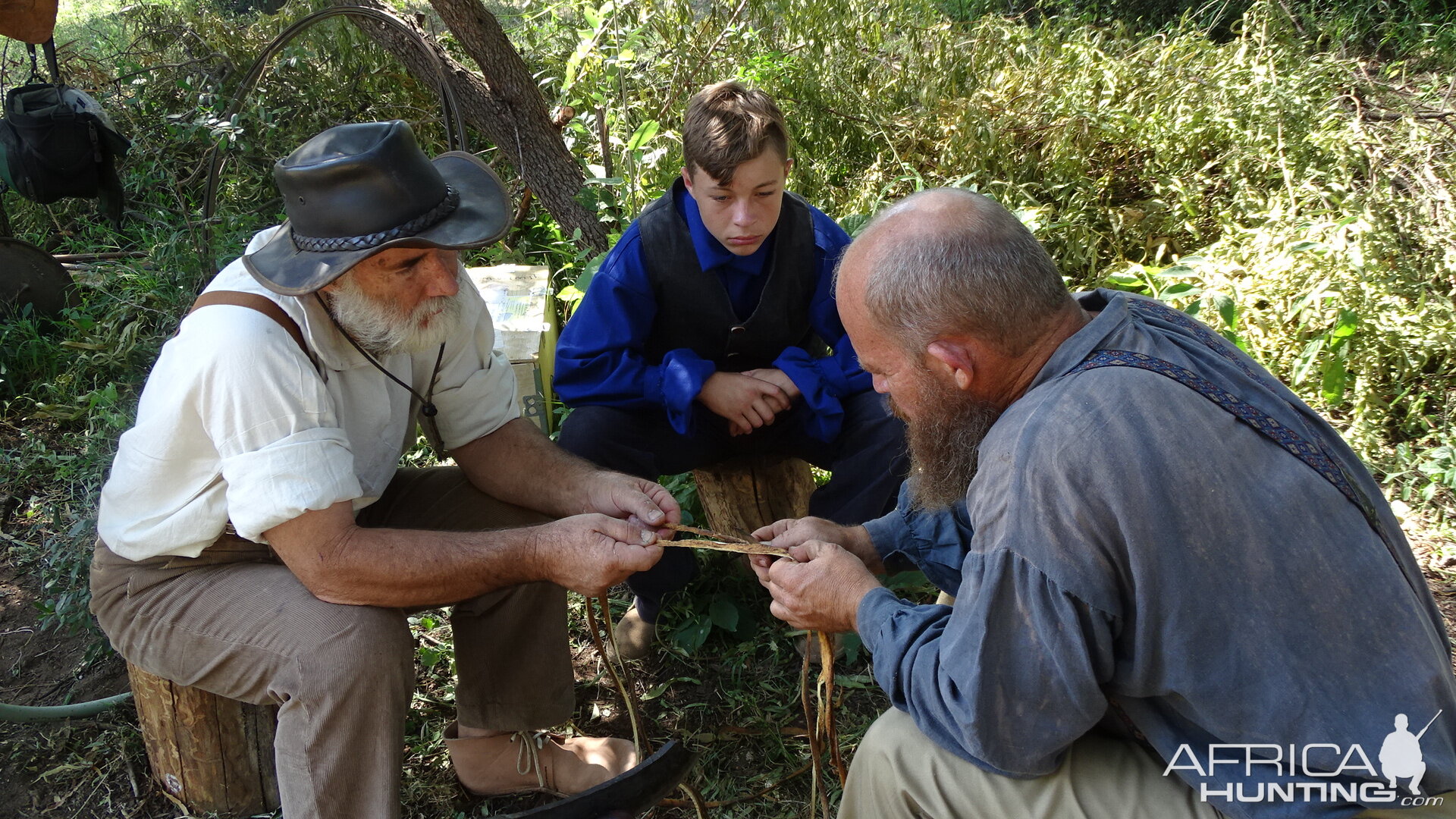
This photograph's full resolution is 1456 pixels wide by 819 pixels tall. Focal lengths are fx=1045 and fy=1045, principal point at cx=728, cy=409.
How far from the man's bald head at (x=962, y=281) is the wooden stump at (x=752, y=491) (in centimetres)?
168

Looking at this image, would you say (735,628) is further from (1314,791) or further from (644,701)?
(1314,791)

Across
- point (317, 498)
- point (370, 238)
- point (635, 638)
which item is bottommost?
point (635, 638)

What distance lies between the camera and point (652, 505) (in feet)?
9.00

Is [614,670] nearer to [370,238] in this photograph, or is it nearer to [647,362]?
[647,362]

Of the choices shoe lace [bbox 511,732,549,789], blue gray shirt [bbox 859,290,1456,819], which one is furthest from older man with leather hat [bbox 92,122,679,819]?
blue gray shirt [bbox 859,290,1456,819]

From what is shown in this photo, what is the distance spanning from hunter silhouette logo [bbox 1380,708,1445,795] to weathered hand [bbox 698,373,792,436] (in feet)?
6.26

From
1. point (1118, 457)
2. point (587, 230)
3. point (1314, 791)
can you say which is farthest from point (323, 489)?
point (587, 230)

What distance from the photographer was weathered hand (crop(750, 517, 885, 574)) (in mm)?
2480

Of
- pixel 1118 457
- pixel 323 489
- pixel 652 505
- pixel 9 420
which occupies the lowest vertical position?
pixel 9 420

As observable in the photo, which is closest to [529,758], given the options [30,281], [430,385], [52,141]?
[430,385]

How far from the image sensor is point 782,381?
3.30 meters

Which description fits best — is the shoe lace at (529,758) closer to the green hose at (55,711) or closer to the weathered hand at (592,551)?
the weathered hand at (592,551)

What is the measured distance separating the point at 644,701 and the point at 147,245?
4.23 m

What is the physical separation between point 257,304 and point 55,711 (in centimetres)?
158
